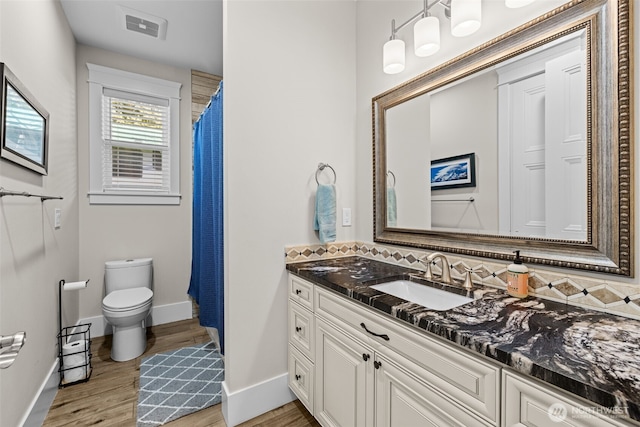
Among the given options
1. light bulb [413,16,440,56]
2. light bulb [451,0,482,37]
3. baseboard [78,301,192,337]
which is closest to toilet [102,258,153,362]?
baseboard [78,301,192,337]

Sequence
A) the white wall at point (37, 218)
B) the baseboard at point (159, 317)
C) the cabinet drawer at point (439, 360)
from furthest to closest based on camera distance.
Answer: the baseboard at point (159, 317) < the white wall at point (37, 218) < the cabinet drawer at point (439, 360)

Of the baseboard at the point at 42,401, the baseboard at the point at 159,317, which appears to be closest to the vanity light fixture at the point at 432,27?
the baseboard at the point at 42,401

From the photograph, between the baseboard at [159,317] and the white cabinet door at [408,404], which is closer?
the white cabinet door at [408,404]

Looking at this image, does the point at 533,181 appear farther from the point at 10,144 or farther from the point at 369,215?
the point at 10,144

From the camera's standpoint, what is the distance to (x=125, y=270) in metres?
2.58

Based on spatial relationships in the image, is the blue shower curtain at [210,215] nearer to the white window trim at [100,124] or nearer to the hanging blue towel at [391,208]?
the white window trim at [100,124]

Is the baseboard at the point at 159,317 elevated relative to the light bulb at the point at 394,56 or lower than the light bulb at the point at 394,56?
lower

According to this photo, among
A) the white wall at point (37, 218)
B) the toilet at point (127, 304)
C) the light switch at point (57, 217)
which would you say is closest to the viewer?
the white wall at point (37, 218)

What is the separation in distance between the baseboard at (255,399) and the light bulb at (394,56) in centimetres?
191

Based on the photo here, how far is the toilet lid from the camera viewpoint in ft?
7.09

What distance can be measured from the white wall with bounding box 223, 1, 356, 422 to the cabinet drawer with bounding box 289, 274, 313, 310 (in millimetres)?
76

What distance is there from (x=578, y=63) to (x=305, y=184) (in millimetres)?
1333

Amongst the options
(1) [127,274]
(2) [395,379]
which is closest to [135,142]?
(1) [127,274]

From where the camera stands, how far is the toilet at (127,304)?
216 centimetres
